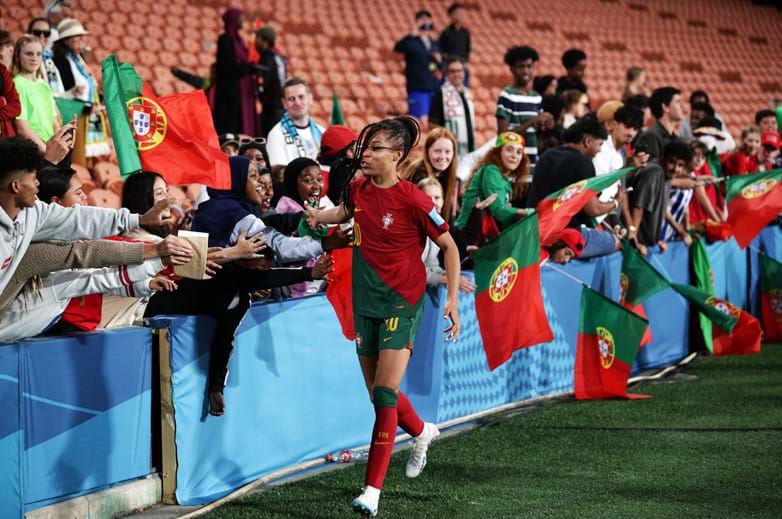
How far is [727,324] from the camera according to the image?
29.1ft

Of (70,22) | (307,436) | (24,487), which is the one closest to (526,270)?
(307,436)

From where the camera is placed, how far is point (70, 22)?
8.76 meters

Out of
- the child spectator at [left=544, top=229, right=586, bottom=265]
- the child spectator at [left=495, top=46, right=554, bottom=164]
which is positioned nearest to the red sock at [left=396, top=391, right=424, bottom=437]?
the child spectator at [left=544, top=229, right=586, bottom=265]

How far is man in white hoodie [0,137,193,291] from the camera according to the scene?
4.14 m

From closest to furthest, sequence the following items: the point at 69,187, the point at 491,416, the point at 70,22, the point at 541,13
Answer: the point at 69,187 < the point at 491,416 < the point at 70,22 < the point at 541,13

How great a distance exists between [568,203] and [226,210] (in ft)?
8.80

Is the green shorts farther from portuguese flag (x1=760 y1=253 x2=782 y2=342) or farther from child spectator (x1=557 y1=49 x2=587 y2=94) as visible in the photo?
child spectator (x1=557 y1=49 x2=587 y2=94)

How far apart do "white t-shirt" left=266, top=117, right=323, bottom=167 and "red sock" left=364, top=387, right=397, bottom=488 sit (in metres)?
3.48

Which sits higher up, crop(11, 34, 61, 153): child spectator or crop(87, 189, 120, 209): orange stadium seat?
crop(11, 34, 61, 153): child spectator

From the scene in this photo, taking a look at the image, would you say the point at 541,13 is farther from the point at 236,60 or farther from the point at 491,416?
the point at 491,416

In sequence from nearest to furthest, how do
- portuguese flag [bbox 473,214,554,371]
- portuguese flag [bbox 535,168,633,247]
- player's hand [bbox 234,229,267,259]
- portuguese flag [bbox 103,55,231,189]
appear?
player's hand [bbox 234,229,267,259]
portuguese flag [bbox 103,55,231,189]
portuguese flag [bbox 473,214,554,371]
portuguese flag [bbox 535,168,633,247]

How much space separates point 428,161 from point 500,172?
24.2 inches

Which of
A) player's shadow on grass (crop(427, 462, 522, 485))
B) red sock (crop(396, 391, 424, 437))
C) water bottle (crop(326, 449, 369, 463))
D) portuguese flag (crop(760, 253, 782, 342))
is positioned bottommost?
portuguese flag (crop(760, 253, 782, 342))

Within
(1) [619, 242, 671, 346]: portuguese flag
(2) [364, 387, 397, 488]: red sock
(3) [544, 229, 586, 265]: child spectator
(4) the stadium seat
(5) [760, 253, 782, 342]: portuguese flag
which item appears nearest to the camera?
(2) [364, 387, 397, 488]: red sock
